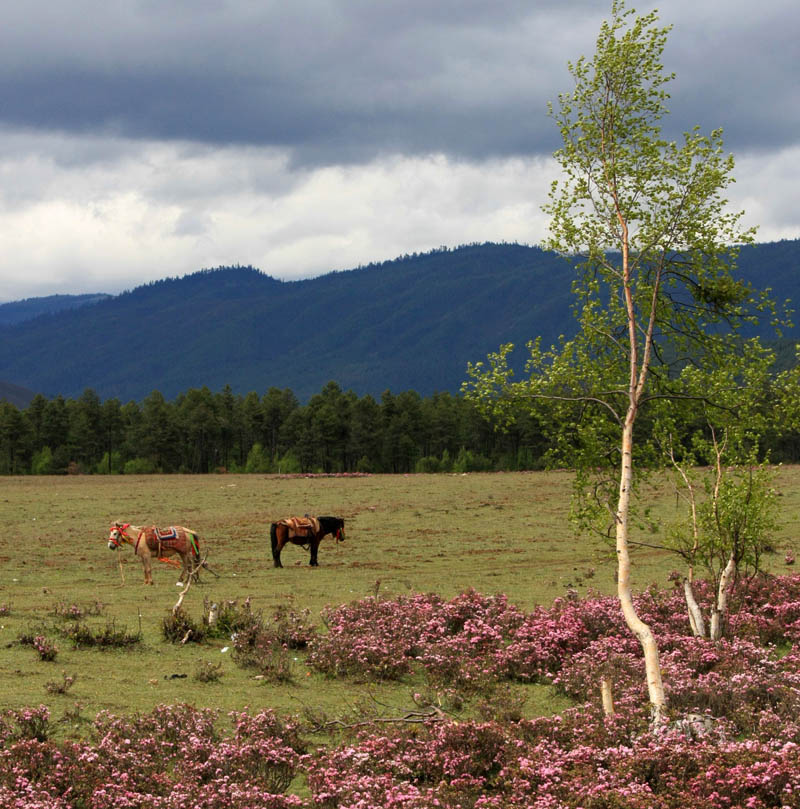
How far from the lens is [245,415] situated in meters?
148

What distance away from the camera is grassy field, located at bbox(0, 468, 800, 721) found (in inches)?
717

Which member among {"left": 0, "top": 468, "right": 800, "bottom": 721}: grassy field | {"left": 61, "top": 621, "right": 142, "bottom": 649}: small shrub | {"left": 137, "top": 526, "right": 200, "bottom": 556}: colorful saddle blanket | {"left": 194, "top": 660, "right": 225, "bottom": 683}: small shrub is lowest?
{"left": 0, "top": 468, "right": 800, "bottom": 721}: grassy field

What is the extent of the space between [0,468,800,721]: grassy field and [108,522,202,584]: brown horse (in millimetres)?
956

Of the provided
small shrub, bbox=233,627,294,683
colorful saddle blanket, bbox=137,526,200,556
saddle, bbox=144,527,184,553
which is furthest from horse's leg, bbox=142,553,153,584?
small shrub, bbox=233,627,294,683

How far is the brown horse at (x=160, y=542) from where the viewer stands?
3091cm

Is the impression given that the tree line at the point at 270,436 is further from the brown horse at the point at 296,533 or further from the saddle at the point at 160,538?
the saddle at the point at 160,538

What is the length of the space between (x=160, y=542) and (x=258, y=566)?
22.7 feet

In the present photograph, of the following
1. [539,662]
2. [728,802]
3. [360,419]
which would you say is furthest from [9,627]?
[360,419]

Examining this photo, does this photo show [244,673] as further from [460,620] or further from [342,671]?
[460,620]

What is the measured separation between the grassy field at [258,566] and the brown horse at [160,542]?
3.14 ft

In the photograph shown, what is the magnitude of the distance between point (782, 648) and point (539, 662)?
19.3ft

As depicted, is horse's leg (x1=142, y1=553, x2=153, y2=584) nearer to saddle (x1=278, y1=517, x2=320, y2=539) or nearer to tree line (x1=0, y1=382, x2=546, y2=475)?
saddle (x1=278, y1=517, x2=320, y2=539)

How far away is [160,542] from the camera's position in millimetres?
30922

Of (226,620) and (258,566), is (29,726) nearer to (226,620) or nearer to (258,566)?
(226,620)
